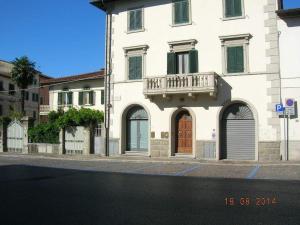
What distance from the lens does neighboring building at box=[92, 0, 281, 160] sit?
791 inches

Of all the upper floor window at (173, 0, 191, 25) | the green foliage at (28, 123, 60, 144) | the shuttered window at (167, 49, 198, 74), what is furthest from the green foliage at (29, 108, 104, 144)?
the upper floor window at (173, 0, 191, 25)

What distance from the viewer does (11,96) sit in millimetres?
57500

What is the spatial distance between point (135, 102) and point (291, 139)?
9.78 meters

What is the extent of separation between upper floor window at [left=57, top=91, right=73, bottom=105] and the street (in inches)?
1103

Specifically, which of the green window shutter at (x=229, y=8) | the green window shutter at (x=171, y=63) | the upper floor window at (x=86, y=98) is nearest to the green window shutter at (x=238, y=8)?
the green window shutter at (x=229, y=8)

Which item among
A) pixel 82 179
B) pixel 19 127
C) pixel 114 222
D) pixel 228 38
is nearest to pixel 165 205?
pixel 114 222

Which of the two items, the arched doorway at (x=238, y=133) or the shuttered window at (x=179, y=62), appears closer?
the arched doorway at (x=238, y=133)

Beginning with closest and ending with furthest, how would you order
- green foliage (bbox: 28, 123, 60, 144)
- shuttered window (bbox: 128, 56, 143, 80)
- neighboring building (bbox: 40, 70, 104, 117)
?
shuttered window (bbox: 128, 56, 143, 80) < green foliage (bbox: 28, 123, 60, 144) < neighboring building (bbox: 40, 70, 104, 117)

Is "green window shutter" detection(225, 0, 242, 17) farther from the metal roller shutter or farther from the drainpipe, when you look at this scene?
the drainpipe

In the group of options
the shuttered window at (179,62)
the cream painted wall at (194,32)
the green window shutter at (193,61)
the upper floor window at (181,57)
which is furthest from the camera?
the shuttered window at (179,62)

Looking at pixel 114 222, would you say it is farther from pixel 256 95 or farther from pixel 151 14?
pixel 151 14

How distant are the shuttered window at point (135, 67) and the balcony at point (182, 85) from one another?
1.57m

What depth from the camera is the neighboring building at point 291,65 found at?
19.3 metres

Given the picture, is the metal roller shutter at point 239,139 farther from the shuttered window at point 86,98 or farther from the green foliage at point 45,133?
the shuttered window at point 86,98
